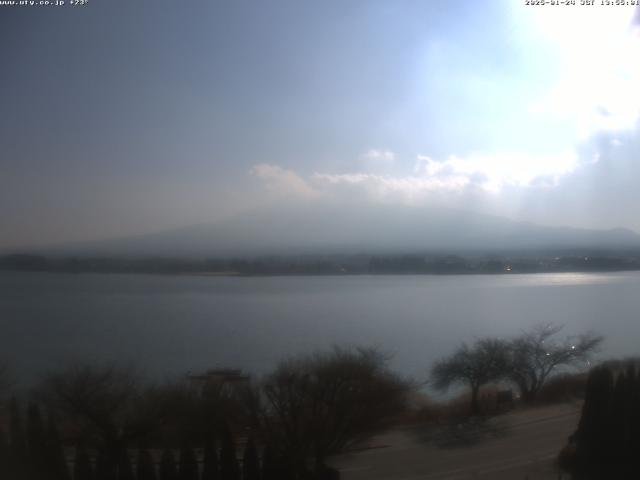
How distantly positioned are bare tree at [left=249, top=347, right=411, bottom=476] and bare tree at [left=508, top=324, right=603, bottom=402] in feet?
6.77

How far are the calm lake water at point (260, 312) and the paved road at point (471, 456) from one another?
38.1 inches

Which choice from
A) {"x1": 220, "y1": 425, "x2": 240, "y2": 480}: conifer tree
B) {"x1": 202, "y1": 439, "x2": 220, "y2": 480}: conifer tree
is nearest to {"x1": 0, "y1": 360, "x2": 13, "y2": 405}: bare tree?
{"x1": 202, "y1": 439, "x2": 220, "y2": 480}: conifer tree

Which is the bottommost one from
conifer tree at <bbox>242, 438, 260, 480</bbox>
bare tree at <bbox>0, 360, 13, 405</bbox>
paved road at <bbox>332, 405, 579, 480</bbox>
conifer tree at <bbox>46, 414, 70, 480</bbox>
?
paved road at <bbox>332, 405, 579, 480</bbox>

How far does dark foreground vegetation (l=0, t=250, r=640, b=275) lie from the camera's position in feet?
23.0

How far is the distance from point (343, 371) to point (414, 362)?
1137 mm

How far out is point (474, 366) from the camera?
21.9 ft

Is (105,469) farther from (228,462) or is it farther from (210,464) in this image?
(228,462)

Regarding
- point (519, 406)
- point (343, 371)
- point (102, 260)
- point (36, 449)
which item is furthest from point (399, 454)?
point (102, 260)

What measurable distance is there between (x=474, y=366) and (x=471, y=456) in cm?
139

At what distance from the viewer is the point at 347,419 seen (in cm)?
549

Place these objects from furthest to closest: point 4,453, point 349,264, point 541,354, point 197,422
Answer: point 349,264 → point 541,354 → point 197,422 → point 4,453

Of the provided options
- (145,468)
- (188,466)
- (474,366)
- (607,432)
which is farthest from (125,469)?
(607,432)

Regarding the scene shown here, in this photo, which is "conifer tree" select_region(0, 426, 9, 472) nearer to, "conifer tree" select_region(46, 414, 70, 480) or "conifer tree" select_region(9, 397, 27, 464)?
"conifer tree" select_region(9, 397, 27, 464)

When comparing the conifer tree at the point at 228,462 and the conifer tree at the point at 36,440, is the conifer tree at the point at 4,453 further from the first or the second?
the conifer tree at the point at 228,462
